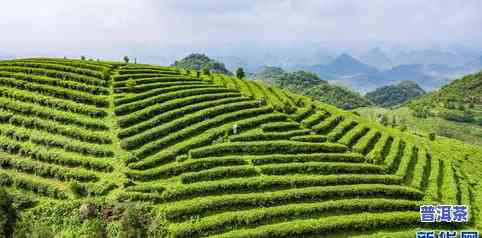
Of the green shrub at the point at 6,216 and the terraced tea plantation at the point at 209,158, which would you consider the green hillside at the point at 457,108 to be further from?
the green shrub at the point at 6,216

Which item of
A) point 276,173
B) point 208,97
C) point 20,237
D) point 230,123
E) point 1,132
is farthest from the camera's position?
point 208,97

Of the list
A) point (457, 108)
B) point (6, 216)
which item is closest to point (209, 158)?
point (6, 216)

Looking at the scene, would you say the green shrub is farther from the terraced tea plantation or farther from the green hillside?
the green hillside

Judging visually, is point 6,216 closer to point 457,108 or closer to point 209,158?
point 209,158

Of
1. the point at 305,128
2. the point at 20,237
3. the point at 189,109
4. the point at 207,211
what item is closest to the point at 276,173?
the point at 207,211

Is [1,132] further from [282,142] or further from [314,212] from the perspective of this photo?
[314,212]

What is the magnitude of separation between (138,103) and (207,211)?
20.7m

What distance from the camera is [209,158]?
1593 inches

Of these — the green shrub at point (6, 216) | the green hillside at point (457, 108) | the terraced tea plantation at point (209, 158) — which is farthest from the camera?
the green hillside at point (457, 108)

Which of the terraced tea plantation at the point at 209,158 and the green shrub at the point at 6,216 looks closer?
the green shrub at the point at 6,216

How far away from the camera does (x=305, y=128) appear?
2000 inches

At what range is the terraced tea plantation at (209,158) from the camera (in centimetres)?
3506

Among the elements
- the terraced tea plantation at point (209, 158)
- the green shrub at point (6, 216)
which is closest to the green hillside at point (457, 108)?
the terraced tea plantation at point (209, 158)

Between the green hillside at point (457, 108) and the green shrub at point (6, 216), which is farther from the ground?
the green hillside at point (457, 108)
